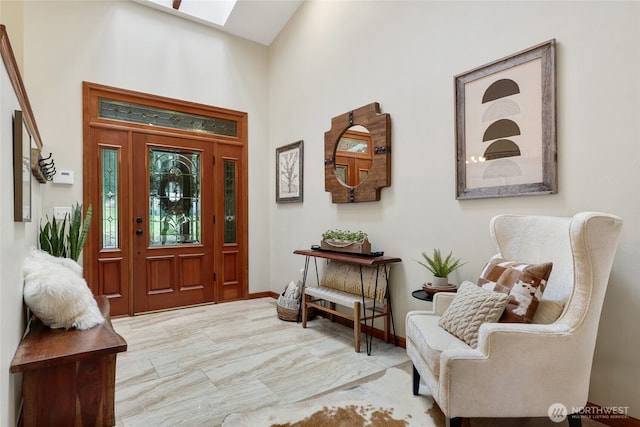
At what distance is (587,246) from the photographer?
1.58 meters

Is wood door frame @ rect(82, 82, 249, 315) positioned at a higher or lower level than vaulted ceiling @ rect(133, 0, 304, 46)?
lower

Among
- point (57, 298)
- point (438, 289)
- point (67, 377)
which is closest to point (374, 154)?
point (438, 289)

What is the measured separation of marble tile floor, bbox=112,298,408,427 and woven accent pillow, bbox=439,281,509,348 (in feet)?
2.84

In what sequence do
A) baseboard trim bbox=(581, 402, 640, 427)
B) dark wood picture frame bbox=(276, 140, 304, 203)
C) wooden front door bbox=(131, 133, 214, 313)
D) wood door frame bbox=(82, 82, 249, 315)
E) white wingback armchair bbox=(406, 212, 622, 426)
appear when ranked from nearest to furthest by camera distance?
white wingback armchair bbox=(406, 212, 622, 426)
baseboard trim bbox=(581, 402, 640, 427)
wood door frame bbox=(82, 82, 249, 315)
wooden front door bbox=(131, 133, 214, 313)
dark wood picture frame bbox=(276, 140, 304, 203)

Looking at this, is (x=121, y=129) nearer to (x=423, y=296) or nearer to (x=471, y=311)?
(x=423, y=296)

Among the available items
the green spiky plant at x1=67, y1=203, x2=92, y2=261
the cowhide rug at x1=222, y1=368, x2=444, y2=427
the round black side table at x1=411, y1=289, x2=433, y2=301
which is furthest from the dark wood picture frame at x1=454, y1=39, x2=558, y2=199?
the green spiky plant at x1=67, y1=203, x2=92, y2=261

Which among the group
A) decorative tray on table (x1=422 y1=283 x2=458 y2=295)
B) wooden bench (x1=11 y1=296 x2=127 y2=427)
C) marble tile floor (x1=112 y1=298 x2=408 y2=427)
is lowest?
marble tile floor (x1=112 y1=298 x2=408 y2=427)

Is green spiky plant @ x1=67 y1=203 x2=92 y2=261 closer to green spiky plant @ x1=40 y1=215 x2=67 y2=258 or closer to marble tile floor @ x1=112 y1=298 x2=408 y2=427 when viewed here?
green spiky plant @ x1=40 y1=215 x2=67 y2=258

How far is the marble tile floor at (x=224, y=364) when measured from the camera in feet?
6.88

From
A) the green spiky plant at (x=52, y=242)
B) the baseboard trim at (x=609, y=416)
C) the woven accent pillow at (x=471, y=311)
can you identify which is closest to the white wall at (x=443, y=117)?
the baseboard trim at (x=609, y=416)

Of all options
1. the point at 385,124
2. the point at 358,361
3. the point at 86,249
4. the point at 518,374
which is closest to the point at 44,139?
the point at 86,249

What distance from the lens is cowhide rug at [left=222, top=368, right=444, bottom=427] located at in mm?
1884

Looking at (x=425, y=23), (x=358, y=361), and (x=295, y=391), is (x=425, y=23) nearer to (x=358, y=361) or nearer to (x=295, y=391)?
(x=358, y=361)

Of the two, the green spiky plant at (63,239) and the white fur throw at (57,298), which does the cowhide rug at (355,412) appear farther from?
the green spiky plant at (63,239)
